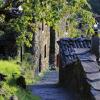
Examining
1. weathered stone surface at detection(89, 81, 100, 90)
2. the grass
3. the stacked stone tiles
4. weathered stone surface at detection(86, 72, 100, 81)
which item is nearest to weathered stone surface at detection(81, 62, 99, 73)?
weathered stone surface at detection(86, 72, 100, 81)

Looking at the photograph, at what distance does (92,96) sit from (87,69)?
2105 mm

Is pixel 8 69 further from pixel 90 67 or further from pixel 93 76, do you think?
pixel 93 76

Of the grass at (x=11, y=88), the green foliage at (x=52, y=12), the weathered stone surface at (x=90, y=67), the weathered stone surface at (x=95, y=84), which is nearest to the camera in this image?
the weathered stone surface at (x=95, y=84)

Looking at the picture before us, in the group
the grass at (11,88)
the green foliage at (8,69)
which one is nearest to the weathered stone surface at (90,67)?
the grass at (11,88)

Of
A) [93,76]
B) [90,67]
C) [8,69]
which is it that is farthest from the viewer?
[8,69]

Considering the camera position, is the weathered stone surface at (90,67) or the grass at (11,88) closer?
the weathered stone surface at (90,67)

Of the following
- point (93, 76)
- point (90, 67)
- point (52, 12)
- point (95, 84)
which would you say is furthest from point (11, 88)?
point (95, 84)

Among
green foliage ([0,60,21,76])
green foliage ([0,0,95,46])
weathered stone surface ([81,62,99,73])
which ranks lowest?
green foliage ([0,60,21,76])

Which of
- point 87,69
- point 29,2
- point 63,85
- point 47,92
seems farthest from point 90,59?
point 63,85

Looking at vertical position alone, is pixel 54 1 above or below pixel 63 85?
above

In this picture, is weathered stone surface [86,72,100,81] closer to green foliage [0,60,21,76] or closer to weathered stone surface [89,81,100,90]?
weathered stone surface [89,81,100,90]

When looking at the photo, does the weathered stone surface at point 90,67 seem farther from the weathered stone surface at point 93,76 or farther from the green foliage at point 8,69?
the green foliage at point 8,69

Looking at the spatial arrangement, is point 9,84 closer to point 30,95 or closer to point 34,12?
point 30,95

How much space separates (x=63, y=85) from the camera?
56.9ft
